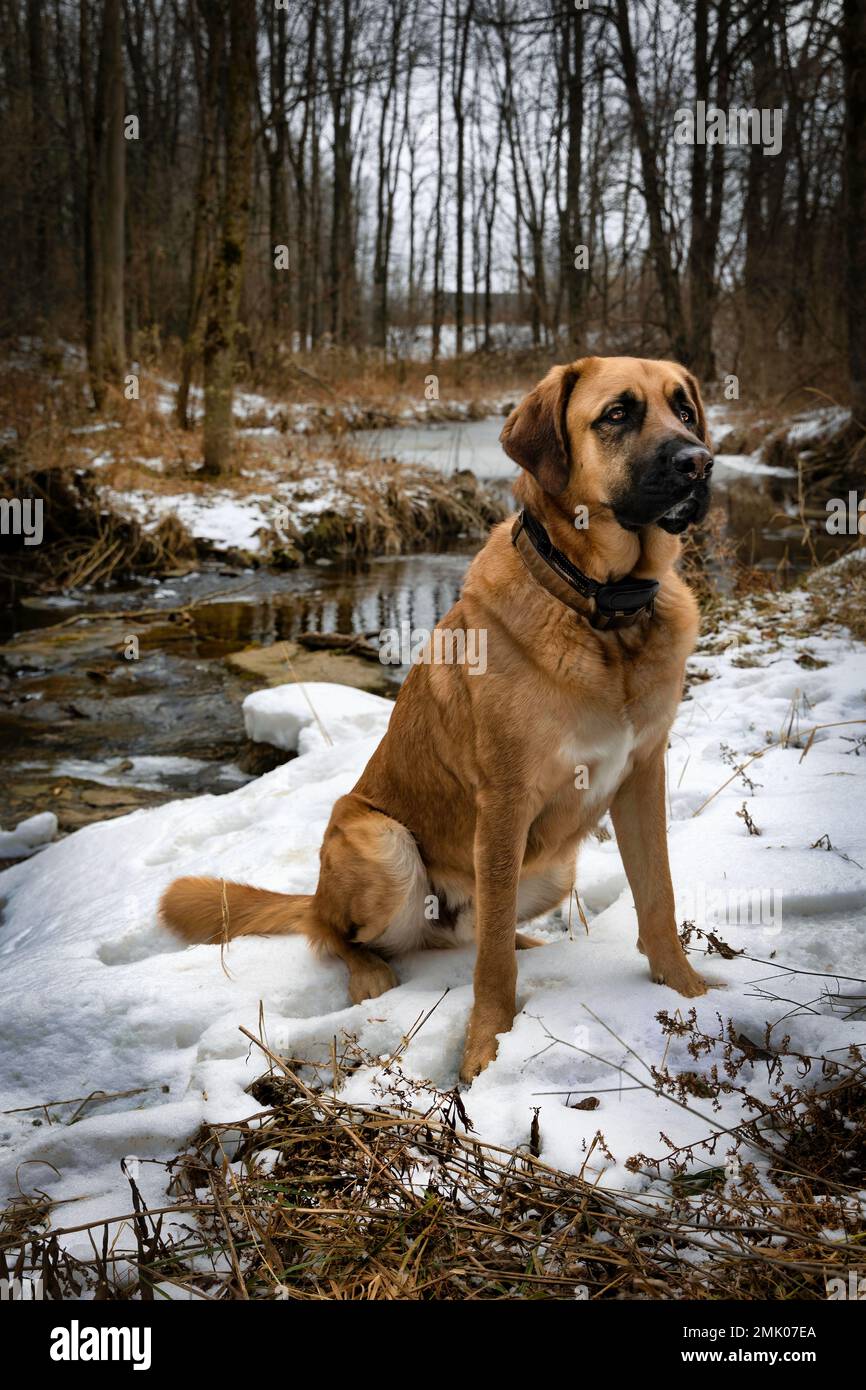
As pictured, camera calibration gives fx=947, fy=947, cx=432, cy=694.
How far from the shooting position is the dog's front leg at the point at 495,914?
2.56m

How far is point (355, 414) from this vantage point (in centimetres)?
1639

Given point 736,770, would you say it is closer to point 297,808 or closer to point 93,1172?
point 297,808

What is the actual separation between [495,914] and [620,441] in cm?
133

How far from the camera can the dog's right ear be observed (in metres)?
2.63

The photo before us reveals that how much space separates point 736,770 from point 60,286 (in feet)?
86.3

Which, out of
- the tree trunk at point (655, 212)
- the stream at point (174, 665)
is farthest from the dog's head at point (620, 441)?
the tree trunk at point (655, 212)

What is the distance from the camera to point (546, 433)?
2662 millimetres

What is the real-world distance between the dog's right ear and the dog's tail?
5.21 feet

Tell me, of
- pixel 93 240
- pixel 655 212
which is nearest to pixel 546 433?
pixel 655 212

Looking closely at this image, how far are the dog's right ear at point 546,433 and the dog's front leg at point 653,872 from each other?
828mm

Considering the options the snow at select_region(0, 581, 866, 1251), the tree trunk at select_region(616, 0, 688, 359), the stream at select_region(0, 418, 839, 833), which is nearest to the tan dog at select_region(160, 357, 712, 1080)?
the snow at select_region(0, 581, 866, 1251)

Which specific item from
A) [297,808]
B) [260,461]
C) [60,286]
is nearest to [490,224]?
[60,286]

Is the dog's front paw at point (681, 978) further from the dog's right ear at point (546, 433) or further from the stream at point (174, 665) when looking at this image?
the stream at point (174, 665)

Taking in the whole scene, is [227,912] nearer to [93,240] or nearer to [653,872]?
[653,872]
